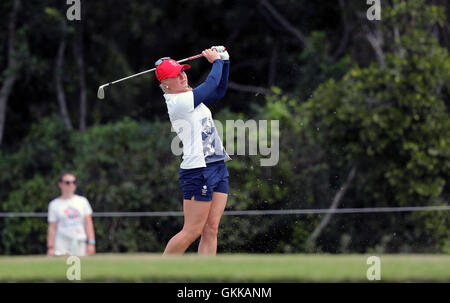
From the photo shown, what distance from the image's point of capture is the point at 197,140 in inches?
251

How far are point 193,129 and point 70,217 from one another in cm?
407

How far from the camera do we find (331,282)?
6.00 m

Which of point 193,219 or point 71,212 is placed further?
point 71,212

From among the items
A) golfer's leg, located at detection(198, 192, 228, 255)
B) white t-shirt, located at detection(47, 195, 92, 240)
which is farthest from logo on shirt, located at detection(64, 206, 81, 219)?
golfer's leg, located at detection(198, 192, 228, 255)

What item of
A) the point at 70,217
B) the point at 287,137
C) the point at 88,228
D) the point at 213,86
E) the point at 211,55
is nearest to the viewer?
the point at 213,86

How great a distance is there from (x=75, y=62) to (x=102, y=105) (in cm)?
134

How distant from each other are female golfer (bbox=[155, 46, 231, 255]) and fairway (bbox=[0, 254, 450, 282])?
0.31 meters

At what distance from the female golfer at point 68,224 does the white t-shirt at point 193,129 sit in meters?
3.80

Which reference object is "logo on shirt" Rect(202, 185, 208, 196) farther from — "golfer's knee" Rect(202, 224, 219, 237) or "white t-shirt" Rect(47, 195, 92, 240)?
"white t-shirt" Rect(47, 195, 92, 240)

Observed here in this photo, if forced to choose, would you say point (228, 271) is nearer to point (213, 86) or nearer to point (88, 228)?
point (213, 86)

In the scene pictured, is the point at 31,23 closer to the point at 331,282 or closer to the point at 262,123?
the point at 262,123

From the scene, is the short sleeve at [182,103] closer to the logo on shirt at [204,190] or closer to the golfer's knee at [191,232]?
the logo on shirt at [204,190]

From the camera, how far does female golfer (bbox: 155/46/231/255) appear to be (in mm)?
6309

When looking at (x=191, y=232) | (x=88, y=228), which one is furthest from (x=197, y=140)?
(x=88, y=228)
